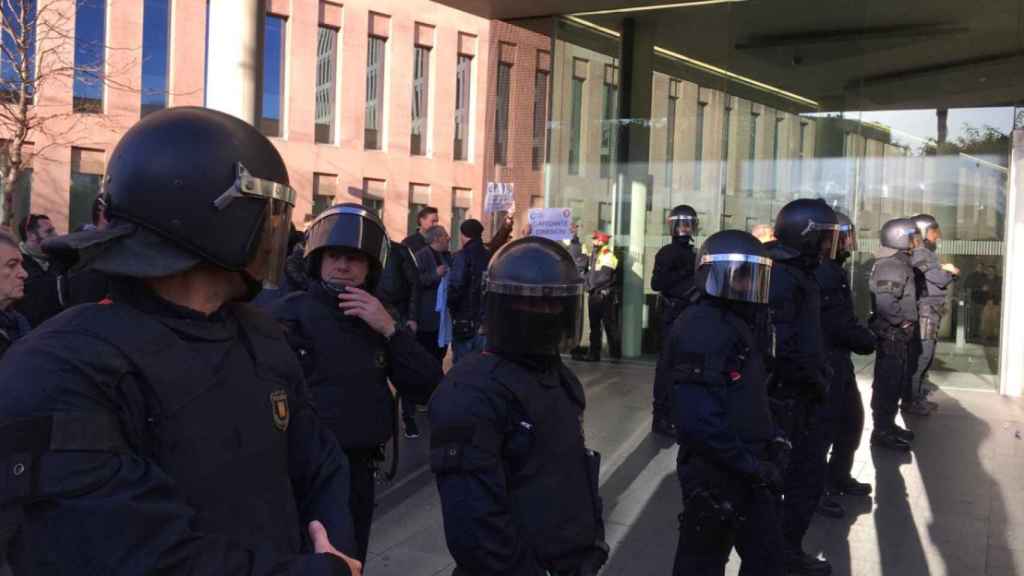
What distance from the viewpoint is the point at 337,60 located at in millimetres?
28344

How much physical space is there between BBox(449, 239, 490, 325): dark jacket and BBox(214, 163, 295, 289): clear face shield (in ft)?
24.1

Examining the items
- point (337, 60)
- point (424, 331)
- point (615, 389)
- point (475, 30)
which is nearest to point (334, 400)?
point (424, 331)

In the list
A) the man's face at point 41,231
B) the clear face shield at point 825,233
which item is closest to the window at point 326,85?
the man's face at point 41,231

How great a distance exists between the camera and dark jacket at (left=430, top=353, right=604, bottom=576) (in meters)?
2.53

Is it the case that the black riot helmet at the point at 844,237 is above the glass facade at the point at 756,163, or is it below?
below

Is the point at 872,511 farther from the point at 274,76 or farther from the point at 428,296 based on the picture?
the point at 274,76

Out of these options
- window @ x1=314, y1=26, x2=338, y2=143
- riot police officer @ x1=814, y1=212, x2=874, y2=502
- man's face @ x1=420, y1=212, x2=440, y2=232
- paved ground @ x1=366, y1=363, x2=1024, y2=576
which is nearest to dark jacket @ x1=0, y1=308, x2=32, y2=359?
paved ground @ x1=366, y1=363, x2=1024, y2=576

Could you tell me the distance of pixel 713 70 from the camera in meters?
13.0

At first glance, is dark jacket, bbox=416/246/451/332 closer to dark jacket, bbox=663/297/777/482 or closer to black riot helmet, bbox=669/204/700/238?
black riot helmet, bbox=669/204/700/238

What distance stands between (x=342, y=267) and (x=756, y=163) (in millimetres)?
10079

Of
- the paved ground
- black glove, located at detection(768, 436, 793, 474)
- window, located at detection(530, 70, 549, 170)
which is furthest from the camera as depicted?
window, located at detection(530, 70, 549, 170)

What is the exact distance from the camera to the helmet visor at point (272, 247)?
5.82 ft

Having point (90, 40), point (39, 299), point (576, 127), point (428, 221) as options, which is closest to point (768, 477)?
point (39, 299)

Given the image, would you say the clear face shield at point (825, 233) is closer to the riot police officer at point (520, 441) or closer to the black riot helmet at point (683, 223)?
the riot police officer at point (520, 441)
